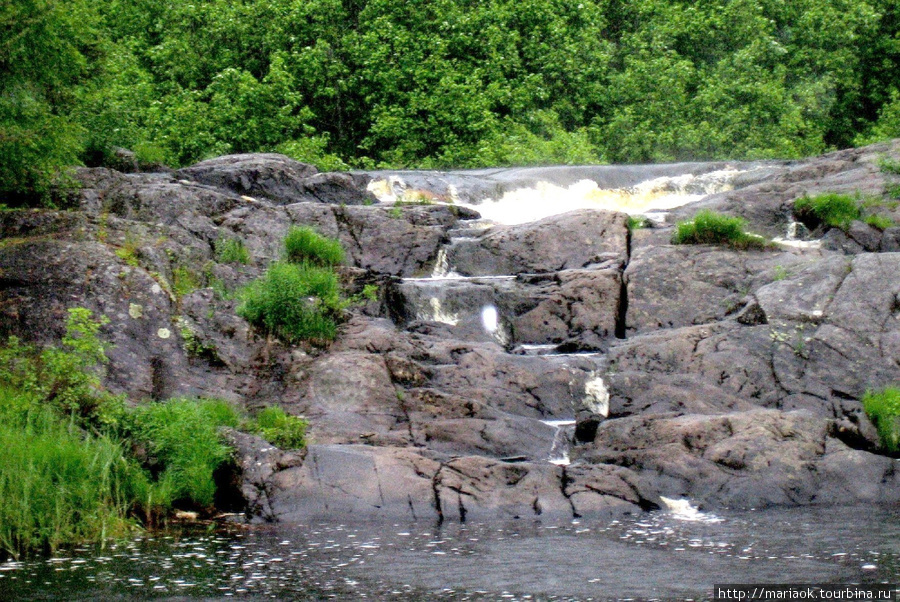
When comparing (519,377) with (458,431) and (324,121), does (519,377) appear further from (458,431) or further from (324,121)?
(324,121)

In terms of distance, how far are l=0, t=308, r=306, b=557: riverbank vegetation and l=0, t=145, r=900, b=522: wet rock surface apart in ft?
Result: 1.63

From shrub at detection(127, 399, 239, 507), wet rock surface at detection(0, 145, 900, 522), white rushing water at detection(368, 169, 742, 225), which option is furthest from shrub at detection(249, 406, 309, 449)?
white rushing water at detection(368, 169, 742, 225)

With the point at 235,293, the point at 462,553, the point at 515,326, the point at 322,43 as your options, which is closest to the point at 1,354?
the point at 235,293

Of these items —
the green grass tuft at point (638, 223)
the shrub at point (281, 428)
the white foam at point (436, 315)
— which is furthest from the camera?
the green grass tuft at point (638, 223)

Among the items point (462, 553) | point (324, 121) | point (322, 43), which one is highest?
point (322, 43)

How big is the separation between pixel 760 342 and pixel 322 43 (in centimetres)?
2177

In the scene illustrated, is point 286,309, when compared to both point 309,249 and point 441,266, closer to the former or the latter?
point 309,249

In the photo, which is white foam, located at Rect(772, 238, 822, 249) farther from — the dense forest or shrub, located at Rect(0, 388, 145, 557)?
the dense forest

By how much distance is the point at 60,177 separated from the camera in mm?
15922

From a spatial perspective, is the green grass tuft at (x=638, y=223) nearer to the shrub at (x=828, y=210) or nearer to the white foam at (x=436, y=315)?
the shrub at (x=828, y=210)

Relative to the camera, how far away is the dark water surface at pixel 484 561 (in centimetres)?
759

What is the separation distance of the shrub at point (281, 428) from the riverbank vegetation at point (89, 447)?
0.01 meters

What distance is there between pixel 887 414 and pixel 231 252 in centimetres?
911

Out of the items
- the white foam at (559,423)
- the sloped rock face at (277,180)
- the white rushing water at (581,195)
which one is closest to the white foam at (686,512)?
the white foam at (559,423)
